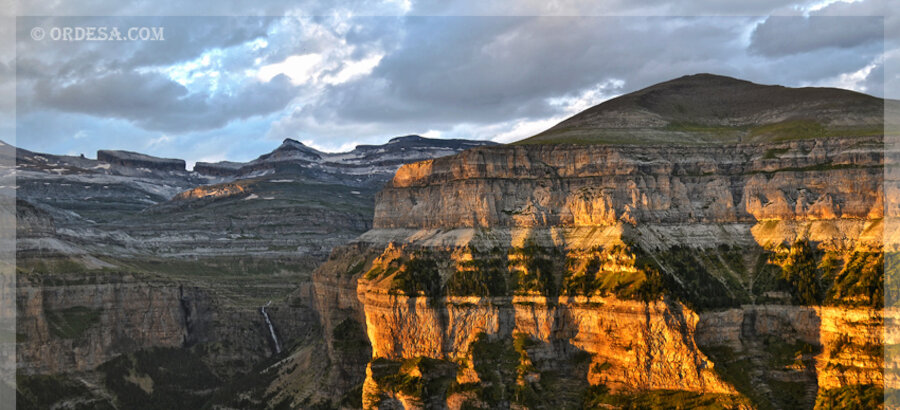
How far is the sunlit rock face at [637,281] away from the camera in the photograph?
380ft

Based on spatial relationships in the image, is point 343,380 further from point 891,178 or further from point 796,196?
point 891,178

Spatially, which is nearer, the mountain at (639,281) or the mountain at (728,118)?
the mountain at (639,281)

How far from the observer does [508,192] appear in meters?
151

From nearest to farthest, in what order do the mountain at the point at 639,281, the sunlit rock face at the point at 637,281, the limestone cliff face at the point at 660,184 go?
the mountain at the point at 639,281, the sunlit rock face at the point at 637,281, the limestone cliff face at the point at 660,184

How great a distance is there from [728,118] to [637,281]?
75412mm

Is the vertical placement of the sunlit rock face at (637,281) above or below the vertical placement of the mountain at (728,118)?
below

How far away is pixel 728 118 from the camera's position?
184 meters

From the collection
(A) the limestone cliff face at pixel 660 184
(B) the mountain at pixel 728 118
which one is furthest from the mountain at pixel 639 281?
(B) the mountain at pixel 728 118

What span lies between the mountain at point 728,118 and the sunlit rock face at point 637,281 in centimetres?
1766

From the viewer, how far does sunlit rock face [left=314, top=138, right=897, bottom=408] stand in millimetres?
115938

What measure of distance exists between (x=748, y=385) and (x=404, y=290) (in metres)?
57.2

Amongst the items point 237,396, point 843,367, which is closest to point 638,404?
point 843,367

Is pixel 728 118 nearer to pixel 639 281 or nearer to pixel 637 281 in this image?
pixel 637 281

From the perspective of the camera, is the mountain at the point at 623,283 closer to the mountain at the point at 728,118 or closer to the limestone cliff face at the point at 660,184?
the limestone cliff face at the point at 660,184
